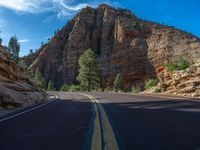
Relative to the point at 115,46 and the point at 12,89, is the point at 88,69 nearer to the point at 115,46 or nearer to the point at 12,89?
the point at 115,46

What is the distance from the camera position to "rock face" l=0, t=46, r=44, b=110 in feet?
61.0

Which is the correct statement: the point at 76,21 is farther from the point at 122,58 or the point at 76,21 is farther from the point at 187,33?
the point at 187,33

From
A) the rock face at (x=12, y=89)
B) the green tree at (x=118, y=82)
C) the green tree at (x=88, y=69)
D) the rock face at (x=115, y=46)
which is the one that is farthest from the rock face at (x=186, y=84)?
the green tree at (x=88, y=69)

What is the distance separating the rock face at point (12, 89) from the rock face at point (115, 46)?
161 feet

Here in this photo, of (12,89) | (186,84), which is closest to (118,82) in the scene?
(186,84)

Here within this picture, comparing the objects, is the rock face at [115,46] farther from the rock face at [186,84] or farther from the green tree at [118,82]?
the rock face at [186,84]

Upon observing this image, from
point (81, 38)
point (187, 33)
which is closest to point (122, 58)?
point (187, 33)

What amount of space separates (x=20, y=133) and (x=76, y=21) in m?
111

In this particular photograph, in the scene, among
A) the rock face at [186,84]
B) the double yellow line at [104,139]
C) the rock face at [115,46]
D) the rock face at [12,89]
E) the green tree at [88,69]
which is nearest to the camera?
the double yellow line at [104,139]

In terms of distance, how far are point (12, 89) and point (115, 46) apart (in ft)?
232

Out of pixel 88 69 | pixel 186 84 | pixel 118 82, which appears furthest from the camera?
pixel 88 69

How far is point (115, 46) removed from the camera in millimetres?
91375

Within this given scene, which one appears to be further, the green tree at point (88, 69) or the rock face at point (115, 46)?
the rock face at point (115, 46)

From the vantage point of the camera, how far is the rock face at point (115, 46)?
7850 centimetres
